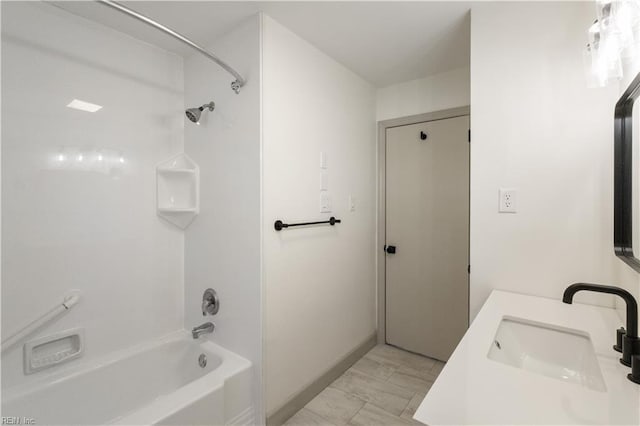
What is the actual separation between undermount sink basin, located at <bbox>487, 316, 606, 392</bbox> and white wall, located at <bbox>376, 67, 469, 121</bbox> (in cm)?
176

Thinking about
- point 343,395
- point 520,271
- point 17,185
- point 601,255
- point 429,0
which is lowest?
point 343,395

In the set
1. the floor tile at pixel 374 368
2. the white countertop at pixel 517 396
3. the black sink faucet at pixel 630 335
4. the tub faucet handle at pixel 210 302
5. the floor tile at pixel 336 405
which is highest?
the black sink faucet at pixel 630 335

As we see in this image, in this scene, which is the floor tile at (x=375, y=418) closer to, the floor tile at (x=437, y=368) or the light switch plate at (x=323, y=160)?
the floor tile at (x=437, y=368)

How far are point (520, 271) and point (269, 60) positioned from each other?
1.78m

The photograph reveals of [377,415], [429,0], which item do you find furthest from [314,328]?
[429,0]

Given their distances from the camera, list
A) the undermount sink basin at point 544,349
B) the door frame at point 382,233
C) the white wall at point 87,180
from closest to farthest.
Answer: the undermount sink basin at point 544,349 → the white wall at point 87,180 → the door frame at point 382,233

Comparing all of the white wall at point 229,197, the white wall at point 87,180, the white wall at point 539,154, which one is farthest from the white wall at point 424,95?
the white wall at point 87,180

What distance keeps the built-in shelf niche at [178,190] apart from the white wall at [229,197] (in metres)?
0.06

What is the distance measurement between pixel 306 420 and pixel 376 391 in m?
0.57

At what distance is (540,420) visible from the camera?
0.65 m

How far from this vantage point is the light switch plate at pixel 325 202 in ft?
6.91

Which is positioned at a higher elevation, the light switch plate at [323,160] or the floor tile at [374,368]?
the light switch plate at [323,160]

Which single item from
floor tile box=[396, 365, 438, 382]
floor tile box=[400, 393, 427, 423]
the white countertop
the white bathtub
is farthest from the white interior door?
the white bathtub

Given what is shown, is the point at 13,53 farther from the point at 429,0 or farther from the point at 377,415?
the point at 377,415
